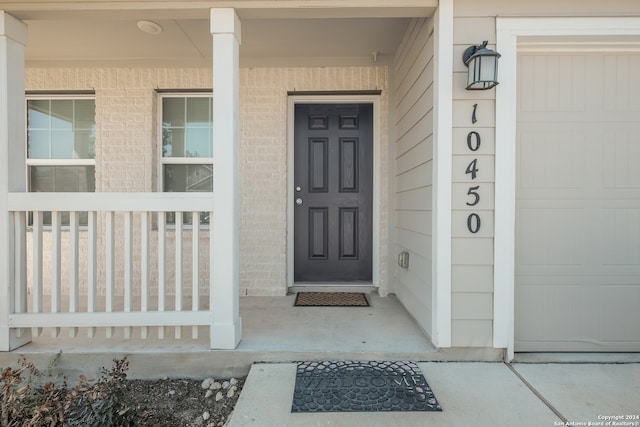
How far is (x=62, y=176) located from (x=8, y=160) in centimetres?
163

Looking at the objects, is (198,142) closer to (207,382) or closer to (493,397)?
(207,382)

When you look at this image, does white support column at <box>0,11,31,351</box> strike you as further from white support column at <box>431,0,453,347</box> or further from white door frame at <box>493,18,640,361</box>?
white door frame at <box>493,18,640,361</box>

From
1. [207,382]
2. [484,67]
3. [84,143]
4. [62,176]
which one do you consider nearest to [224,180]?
[207,382]

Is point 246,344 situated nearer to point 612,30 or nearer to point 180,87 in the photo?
point 180,87

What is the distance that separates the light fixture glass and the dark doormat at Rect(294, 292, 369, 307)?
2.57 metres

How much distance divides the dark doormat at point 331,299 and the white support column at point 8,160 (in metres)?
2.03

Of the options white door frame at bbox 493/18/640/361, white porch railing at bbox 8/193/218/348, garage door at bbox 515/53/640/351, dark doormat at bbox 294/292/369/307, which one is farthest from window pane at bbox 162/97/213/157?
garage door at bbox 515/53/640/351

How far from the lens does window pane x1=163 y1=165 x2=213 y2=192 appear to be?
3.80 m

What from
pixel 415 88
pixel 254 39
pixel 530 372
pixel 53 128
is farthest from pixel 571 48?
pixel 53 128

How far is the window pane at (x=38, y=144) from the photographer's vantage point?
3811mm

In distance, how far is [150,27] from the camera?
2943mm

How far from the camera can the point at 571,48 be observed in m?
2.36

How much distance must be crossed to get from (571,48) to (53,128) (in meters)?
4.60

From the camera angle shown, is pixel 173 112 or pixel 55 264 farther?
pixel 173 112
